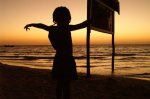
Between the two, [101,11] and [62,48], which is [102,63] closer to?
[101,11]

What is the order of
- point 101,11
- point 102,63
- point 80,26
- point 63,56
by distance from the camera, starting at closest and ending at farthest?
1. point 80,26
2. point 63,56
3. point 101,11
4. point 102,63

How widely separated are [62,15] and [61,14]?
2cm

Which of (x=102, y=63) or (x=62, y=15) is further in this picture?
(x=102, y=63)

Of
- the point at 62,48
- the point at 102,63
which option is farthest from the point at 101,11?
the point at 102,63

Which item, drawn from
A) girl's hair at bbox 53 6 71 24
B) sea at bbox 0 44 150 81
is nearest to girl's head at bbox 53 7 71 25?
girl's hair at bbox 53 6 71 24

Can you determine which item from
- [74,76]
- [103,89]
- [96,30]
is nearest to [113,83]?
[103,89]

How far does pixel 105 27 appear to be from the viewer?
11.0 meters

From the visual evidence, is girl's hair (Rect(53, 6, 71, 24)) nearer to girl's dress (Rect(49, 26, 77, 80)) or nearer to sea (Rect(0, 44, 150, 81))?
girl's dress (Rect(49, 26, 77, 80))

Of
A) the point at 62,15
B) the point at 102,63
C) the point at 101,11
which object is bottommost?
the point at 102,63

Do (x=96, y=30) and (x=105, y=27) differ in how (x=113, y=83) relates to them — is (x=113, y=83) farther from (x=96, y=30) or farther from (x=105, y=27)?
(x=105, y=27)

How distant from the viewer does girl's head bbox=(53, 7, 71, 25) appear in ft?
13.8

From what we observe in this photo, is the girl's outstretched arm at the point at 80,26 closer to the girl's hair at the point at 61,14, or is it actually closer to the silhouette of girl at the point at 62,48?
the silhouette of girl at the point at 62,48

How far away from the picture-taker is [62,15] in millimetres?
4215

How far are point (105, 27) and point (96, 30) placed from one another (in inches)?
54.2
